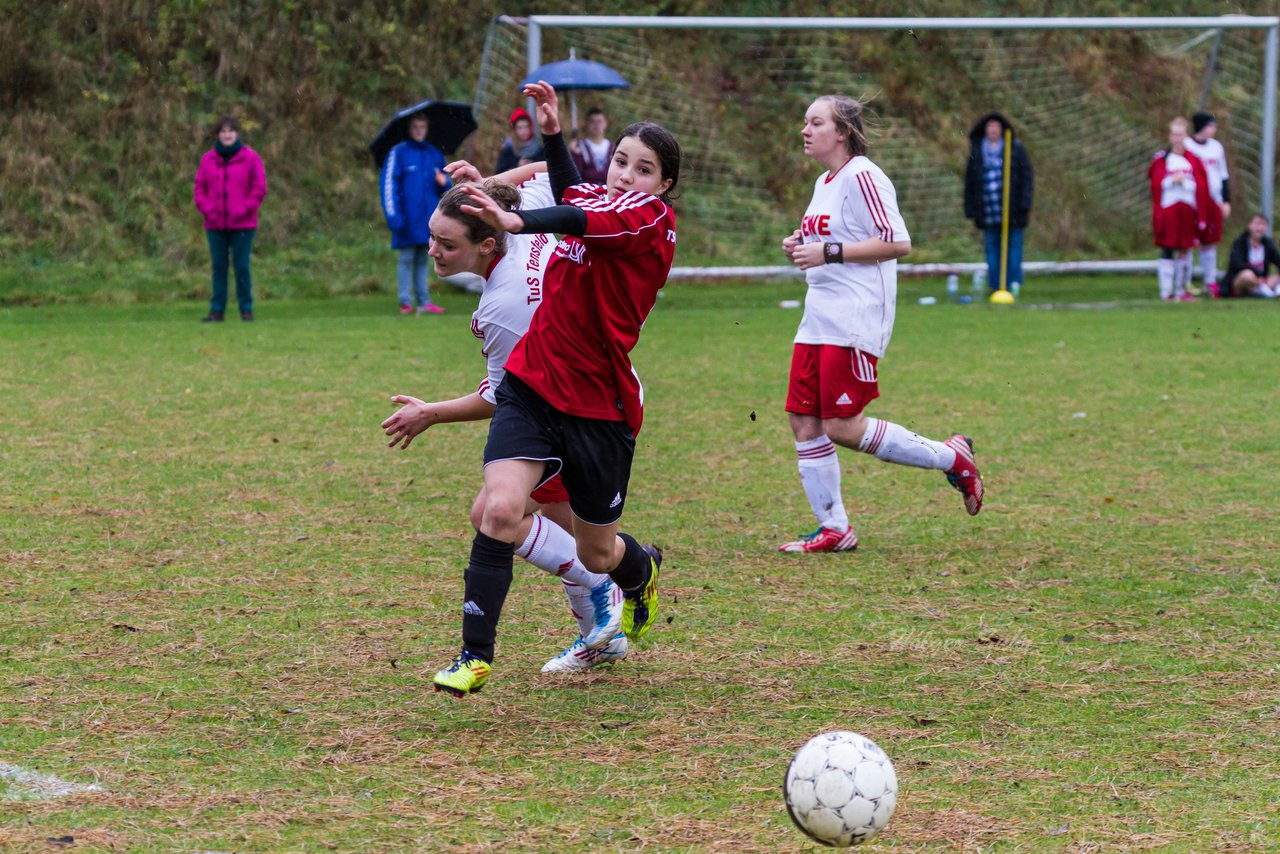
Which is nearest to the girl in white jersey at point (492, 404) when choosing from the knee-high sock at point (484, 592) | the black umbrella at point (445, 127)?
the knee-high sock at point (484, 592)

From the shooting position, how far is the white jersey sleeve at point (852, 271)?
19.9 ft

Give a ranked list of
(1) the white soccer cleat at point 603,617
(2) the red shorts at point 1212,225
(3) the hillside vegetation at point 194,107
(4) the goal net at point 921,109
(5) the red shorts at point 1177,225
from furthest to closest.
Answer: (4) the goal net at point 921,109, (3) the hillside vegetation at point 194,107, (2) the red shorts at point 1212,225, (5) the red shorts at point 1177,225, (1) the white soccer cleat at point 603,617

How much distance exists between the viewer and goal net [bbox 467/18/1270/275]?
21.2m

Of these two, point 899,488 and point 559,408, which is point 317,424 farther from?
point 559,408

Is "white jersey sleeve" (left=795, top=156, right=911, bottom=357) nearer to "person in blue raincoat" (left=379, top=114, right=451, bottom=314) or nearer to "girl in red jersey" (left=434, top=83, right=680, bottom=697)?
"girl in red jersey" (left=434, top=83, right=680, bottom=697)

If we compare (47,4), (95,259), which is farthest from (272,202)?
(47,4)

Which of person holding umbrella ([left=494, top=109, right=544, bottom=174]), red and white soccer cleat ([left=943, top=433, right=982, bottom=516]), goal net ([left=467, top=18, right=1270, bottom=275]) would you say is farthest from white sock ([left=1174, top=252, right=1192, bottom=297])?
red and white soccer cleat ([left=943, top=433, right=982, bottom=516])

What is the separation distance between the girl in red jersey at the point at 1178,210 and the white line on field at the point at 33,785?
16854 mm

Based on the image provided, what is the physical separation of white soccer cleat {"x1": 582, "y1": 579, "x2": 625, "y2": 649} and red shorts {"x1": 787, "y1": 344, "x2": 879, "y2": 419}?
1879 millimetres

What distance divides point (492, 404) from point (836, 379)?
2036 millimetres

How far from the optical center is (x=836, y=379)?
6.16m

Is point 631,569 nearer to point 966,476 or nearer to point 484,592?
point 484,592

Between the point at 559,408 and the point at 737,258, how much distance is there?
55.0 ft

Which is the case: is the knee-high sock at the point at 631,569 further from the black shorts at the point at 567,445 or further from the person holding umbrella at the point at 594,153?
the person holding umbrella at the point at 594,153
